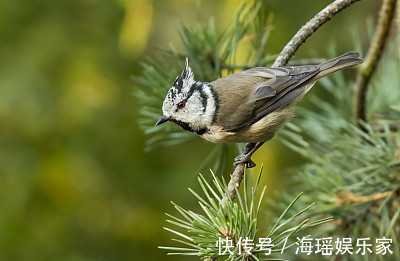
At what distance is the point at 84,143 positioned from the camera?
2840mm

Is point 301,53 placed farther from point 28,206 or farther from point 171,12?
point 28,206

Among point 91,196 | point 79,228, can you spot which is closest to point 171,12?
point 91,196

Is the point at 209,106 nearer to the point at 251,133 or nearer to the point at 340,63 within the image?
the point at 251,133

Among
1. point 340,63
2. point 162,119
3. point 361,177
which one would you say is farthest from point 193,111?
point 361,177

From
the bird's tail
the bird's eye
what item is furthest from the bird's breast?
the bird's tail

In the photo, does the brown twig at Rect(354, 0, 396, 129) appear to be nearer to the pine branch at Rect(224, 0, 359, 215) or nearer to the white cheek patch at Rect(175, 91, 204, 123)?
the pine branch at Rect(224, 0, 359, 215)

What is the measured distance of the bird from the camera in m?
1.74

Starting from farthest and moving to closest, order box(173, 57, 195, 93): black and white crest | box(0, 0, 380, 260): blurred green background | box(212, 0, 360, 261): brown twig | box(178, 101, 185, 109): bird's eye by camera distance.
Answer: box(0, 0, 380, 260): blurred green background → box(178, 101, 185, 109): bird's eye → box(173, 57, 195, 93): black and white crest → box(212, 0, 360, 261): brown twig

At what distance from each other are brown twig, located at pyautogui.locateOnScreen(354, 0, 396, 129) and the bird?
0.07m

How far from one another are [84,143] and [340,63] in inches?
63.7

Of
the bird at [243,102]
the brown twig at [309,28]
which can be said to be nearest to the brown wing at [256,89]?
the bird at [243,102]

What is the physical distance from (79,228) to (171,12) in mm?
1410

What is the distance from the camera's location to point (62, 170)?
2771 millimetres

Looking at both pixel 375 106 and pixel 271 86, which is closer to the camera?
pixel 271 86
